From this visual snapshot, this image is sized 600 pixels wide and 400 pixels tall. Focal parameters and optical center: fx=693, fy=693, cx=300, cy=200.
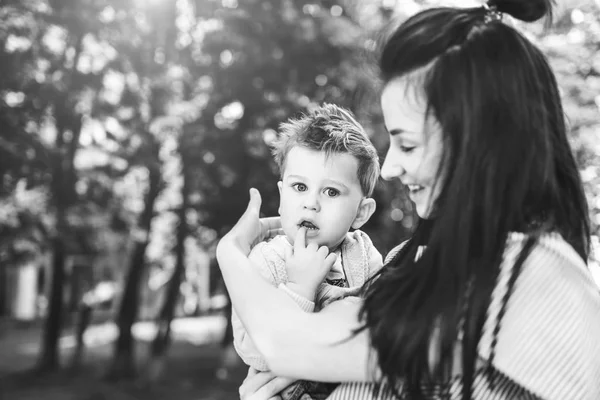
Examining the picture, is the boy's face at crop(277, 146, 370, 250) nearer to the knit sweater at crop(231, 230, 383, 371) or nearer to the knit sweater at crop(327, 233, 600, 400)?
the knit sweater at crop(231, 230, 383, 371)

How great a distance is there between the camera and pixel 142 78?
12812 millimetres

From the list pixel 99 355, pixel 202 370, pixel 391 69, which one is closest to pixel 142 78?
pixel 202 370

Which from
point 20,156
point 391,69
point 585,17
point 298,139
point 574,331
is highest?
point 585,17

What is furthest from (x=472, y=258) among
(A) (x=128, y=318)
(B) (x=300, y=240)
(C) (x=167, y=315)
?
(C) (x=167, y=315)

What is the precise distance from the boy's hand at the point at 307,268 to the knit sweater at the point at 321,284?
4 cm

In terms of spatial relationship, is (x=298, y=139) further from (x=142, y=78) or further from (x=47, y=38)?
(x=142, y=78)

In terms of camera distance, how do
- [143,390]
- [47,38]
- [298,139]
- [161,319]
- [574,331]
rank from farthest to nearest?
[161,319] < [143,390] < [47,38] < [298,139] < [574,331]

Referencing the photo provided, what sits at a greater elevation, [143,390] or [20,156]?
[20,156]

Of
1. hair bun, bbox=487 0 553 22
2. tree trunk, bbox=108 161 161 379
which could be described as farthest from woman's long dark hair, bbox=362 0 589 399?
tree trunk, bbox=108 161 161 379

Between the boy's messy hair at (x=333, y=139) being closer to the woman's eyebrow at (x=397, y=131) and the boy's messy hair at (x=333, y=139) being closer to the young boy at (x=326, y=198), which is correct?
the young boy at (x=326, y=198)

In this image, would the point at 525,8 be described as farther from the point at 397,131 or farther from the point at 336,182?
the point at 336,182

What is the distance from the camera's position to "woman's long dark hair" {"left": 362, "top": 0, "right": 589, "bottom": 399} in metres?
1.49

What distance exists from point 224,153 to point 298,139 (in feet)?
33.9

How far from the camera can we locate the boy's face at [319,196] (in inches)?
94.0
